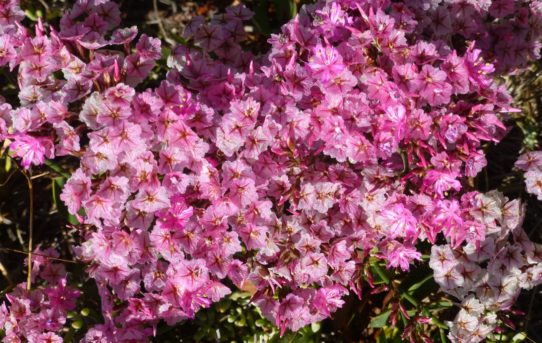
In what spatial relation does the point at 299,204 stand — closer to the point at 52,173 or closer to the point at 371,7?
the point at 371,7

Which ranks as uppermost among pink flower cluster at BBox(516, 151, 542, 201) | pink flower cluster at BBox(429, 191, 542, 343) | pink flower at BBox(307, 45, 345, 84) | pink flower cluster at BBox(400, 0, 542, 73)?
pink flower cluster at BBox(400, 0, 542, 73)

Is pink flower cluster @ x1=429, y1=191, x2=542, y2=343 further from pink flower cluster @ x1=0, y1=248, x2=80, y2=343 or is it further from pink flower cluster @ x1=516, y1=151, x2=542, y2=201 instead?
pink flower cluster @ x1=0, y1=248, x2=80, y2=343

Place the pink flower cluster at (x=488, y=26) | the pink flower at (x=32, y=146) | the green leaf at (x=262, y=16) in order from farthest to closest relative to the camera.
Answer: the green leaf at (x=262, y=16) < the pink flower cluster at (x=488, y=26) < the pink flower at (x=32, y=146)

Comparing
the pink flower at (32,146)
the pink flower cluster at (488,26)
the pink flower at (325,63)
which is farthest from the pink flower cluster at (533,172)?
the pink flower at (32,146)

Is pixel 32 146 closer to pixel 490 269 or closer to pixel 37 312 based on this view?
pixel 37 312

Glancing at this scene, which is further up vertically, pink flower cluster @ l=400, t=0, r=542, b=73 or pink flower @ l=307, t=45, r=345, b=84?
pink flower cluster @ l=400, t=0, r=542, b=73

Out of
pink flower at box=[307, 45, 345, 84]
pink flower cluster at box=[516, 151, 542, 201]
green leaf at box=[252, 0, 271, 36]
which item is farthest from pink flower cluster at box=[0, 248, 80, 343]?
pink flower cluster at box=[516, 151, 542, 201]

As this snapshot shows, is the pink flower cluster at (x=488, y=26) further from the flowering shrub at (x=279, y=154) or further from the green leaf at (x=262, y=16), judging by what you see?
the green leaf at (x=262, y=16)

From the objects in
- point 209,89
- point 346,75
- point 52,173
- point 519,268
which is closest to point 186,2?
point 52,173
